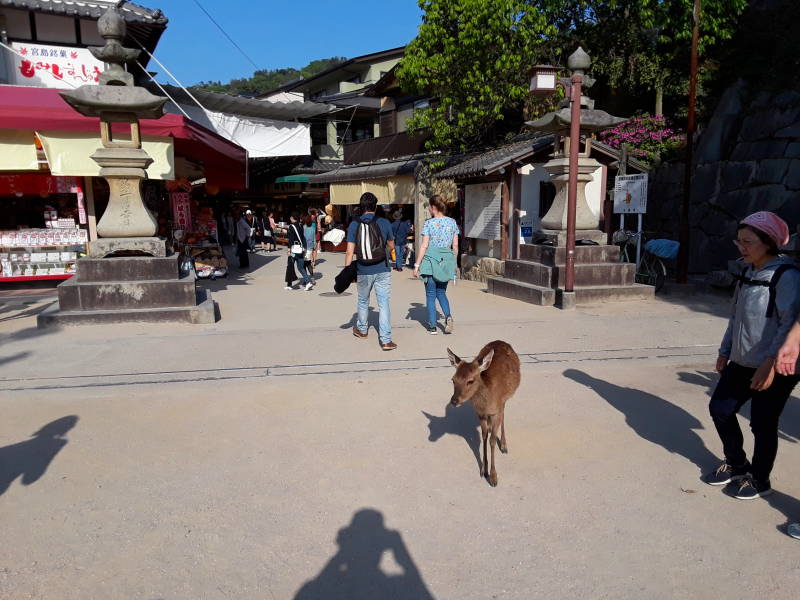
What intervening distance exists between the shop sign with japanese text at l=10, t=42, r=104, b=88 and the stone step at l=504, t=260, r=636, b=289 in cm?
1118

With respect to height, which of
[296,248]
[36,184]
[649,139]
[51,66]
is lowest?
[296,248]

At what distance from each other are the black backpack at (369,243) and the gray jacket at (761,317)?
3.92 meters

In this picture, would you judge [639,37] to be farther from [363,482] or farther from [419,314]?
[363,482]

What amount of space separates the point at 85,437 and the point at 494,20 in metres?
12.4

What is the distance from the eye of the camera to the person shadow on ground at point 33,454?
356 cm

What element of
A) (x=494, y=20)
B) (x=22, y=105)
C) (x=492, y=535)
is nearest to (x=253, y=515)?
(x=492, y=535)

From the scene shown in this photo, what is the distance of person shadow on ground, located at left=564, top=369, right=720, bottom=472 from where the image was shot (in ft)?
12.6

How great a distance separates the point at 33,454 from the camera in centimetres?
388

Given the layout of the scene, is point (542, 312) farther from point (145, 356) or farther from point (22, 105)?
point (22, 105)

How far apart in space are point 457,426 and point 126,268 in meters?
5.91

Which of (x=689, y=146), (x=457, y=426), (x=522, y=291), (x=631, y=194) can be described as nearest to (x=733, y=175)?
(x=689, y=146)

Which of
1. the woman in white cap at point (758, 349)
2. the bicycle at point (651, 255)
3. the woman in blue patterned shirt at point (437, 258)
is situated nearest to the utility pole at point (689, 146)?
the bicycle at point (651, 255)

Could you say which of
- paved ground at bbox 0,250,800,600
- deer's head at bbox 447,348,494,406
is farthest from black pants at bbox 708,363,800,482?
deer's head at bbox 447,348,494,406

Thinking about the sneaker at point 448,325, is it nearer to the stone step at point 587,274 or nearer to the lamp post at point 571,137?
the lamp post at point 571,137
